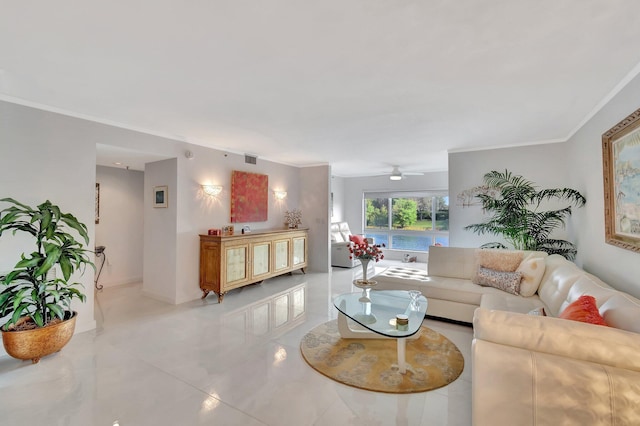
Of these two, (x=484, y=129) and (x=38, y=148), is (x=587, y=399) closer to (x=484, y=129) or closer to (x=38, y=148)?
(x=484, y=129)

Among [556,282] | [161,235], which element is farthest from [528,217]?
[161,235]

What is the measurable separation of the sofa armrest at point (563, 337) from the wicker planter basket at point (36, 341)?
3.54m

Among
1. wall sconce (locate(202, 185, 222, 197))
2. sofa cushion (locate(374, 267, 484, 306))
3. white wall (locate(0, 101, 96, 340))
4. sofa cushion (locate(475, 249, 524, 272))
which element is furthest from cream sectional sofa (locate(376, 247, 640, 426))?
wall sconce (locate(202, 185, 222, 197))

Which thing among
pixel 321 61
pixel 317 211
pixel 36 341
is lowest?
pixel 36 341

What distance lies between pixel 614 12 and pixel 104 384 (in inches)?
168

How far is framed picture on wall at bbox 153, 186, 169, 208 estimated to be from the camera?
4359mm

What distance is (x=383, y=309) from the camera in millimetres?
2896

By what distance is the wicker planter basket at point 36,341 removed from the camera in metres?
2.47

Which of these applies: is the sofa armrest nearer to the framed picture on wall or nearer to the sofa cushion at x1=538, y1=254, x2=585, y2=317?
the sofa cushion at x1=538, y1=254, x2=585, y2=317

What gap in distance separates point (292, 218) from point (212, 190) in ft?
7.16

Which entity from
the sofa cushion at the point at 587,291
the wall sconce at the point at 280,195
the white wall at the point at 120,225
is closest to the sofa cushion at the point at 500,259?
the sofa cushion at the point at 587,291

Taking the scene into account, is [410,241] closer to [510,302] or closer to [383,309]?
[510,302]

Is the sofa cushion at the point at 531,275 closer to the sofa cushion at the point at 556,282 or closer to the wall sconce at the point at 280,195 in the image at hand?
the sofa cushion at the point at 556,282

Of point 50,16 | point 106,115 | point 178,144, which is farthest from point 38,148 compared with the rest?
point 50,16
